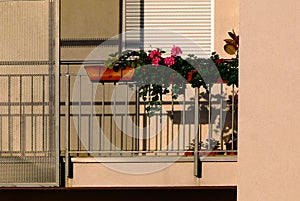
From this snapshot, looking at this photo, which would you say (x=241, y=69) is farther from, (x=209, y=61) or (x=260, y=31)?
(x=209, y=61)

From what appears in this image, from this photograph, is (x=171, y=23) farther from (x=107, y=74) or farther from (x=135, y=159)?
(x=135, y=159)

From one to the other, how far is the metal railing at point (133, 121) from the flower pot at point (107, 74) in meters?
0.06

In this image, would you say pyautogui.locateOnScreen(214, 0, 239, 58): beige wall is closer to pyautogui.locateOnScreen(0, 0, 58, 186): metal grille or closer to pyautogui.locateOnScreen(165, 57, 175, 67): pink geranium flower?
pyautogui.locateOnScreen(165, 57, 175, 67): pink geranium flower

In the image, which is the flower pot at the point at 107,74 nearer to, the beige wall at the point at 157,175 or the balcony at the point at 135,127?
the balcony at the point at 135,127

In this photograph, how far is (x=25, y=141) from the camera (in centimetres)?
700

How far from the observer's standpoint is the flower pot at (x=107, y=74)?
7094mm

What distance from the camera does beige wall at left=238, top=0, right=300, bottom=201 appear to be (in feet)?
8.42

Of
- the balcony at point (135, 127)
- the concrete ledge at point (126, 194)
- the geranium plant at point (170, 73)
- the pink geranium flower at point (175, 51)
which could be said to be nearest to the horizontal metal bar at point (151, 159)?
the balcony at point (135, 127)

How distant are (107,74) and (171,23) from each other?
161 cm

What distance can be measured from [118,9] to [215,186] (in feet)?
7.75

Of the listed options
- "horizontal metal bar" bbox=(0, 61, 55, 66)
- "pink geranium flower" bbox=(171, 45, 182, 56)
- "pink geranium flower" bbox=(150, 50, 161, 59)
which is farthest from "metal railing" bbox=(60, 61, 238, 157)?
"pink geranium flower" bbox=(171, 45, 182, 56)

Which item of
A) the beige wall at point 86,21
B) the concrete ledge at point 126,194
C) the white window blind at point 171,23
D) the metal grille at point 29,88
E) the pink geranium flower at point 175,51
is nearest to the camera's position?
the metal grille at point 29,88

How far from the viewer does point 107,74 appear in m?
7.12

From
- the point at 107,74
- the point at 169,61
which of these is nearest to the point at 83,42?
the point at 107,74
